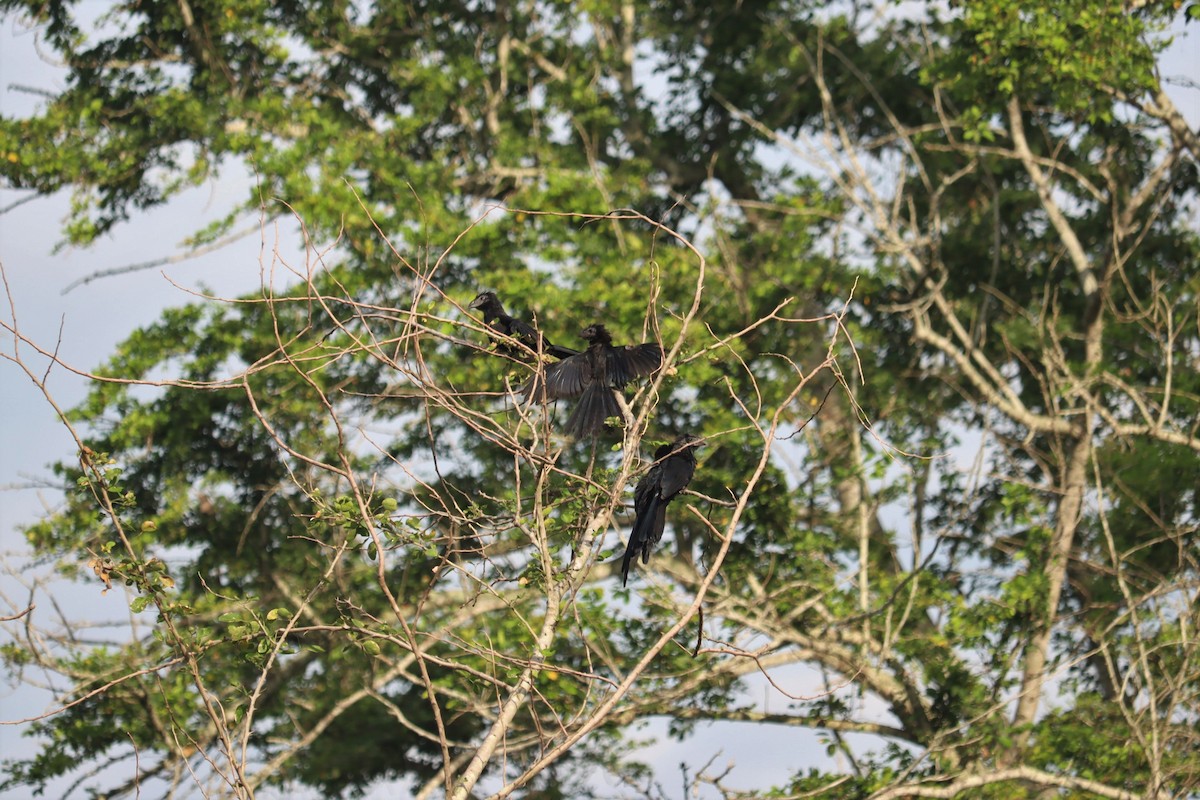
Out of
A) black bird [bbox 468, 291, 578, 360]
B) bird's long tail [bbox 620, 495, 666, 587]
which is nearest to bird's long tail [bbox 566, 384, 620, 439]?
black bird [bbox 468, 291, 578, 360]

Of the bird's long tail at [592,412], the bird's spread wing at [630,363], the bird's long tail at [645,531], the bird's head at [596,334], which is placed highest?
the bird's head at [596,334]

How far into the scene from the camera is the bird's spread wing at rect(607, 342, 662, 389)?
4465 mm

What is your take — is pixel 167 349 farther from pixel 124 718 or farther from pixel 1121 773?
pixel 1121 773

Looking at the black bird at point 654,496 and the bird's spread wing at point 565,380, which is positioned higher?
the bird's spread wing at point 565,380

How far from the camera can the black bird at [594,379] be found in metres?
4.34

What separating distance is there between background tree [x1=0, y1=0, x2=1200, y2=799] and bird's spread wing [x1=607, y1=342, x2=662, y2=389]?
1172mm

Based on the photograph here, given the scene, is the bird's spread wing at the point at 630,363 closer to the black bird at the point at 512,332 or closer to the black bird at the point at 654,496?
the black bird at the point at 512,332

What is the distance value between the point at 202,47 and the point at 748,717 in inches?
294

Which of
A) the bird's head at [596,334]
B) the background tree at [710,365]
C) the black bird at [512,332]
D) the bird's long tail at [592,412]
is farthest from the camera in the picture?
the background tree at [710,365]

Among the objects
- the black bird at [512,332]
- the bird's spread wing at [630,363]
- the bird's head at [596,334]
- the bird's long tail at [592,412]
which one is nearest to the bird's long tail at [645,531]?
the bird's long tail at [592,412]

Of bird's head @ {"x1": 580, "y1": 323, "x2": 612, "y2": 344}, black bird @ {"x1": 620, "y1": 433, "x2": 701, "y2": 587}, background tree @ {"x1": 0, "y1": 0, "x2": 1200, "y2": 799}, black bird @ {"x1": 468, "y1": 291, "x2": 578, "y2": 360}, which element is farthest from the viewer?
background tree @ {"x1": 0, "y1": 0, "x2": 1200, "y2": 799}

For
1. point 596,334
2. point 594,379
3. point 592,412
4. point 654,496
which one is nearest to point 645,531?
point 654,496

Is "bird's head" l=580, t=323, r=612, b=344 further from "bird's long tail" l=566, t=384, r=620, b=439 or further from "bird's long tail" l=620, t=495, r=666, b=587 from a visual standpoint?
"bird's long tail" l=620, t=495, r=666, b=587

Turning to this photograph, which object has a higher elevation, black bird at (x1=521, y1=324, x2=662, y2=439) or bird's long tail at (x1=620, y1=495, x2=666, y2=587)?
black bird at (x1=521, y1=324, x2=662, y2=439)
